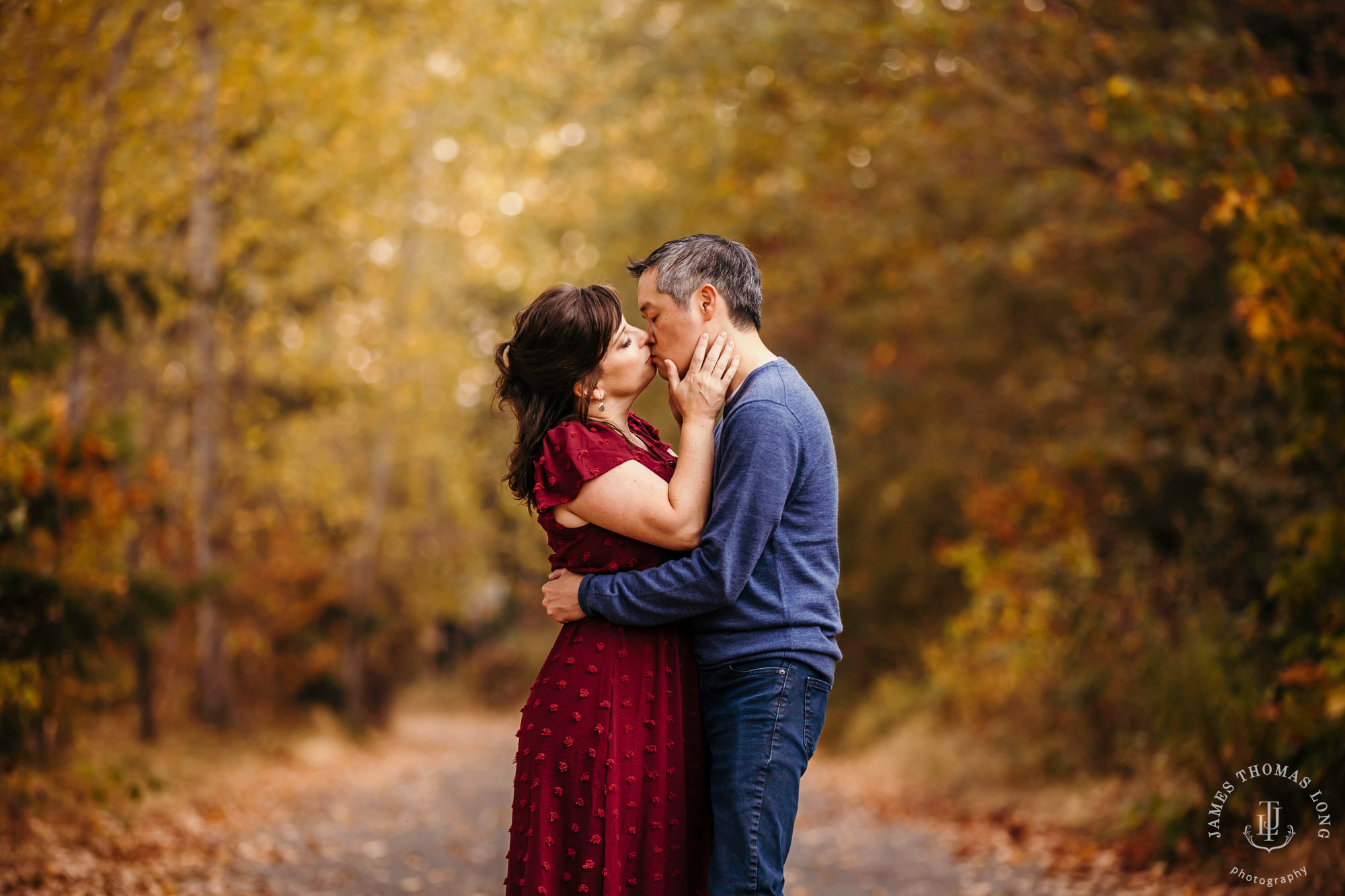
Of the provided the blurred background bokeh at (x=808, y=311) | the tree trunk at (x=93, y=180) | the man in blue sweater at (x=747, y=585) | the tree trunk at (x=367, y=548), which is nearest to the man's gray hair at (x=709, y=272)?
the man in blue sweater at (x=747, y=585)

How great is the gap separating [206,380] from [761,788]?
10.1 meters

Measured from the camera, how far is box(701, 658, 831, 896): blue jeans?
2693 mm

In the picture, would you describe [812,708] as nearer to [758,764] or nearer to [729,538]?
[758,764]

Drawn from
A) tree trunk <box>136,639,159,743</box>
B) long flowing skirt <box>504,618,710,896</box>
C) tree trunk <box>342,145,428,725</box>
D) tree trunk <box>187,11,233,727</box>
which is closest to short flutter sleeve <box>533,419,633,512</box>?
long flowing skirt <box>504,618,710,896</box>

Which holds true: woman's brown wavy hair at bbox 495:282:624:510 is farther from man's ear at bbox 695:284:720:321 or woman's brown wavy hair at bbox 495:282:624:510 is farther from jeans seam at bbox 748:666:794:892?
jeans seam at bbox 748:666:794:892

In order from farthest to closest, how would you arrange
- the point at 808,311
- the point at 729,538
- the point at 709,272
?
the point at 808,311 < the point at 709,272 < the point at 729,538

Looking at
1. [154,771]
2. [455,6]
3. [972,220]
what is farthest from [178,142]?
[972,220]

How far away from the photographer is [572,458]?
111 inches

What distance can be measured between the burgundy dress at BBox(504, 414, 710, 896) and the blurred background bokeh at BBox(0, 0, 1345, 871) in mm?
535

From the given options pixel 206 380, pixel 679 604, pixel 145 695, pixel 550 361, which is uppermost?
pixel 206 380

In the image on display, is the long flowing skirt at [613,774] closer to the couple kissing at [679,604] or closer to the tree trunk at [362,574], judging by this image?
the couple kissing at [679,604]

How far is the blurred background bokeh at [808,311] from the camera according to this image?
5840 mm

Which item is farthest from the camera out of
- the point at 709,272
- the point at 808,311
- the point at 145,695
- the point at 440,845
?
the point at 808,311

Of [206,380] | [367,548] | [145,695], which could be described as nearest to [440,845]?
[145,695]
